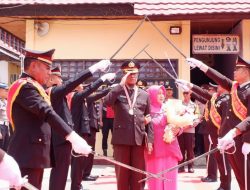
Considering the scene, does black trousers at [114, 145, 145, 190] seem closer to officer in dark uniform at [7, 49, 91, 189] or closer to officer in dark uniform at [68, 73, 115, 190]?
officer in dark uniform at [68, 73, 115, 190]

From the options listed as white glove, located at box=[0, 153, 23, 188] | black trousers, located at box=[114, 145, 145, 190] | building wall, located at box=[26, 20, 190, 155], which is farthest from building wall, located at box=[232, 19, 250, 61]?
white glove, located at box=[0, 153, 23, 188]

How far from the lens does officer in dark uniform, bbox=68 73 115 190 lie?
6.02 m

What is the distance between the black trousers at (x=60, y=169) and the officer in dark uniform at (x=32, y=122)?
109 cm

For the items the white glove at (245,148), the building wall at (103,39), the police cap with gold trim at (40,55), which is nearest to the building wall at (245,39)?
the building wall at (103,39)

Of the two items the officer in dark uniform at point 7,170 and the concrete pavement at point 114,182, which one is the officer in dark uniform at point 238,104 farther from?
the officer in dark uniform at point 7,170

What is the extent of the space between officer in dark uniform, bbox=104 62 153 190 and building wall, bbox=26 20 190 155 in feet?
17.3

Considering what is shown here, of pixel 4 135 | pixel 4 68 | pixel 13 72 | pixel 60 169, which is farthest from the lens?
pixel 13 72

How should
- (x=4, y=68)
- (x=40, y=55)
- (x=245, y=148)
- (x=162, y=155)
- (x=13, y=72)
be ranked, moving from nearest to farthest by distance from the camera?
(x=40, y=55)
(x=245, y=148)
(x=162, y=155)
(x=4, y=68)
(x=13, y=72)

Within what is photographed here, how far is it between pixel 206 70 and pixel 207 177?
343 cm

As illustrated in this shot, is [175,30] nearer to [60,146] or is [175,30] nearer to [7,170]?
[60,146]

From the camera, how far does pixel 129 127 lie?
6055 millimetres

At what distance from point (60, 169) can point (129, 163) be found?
95 centimetres

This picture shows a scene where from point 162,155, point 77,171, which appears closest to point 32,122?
point 162,155

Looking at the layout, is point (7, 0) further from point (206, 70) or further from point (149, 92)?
point (206, 70)
